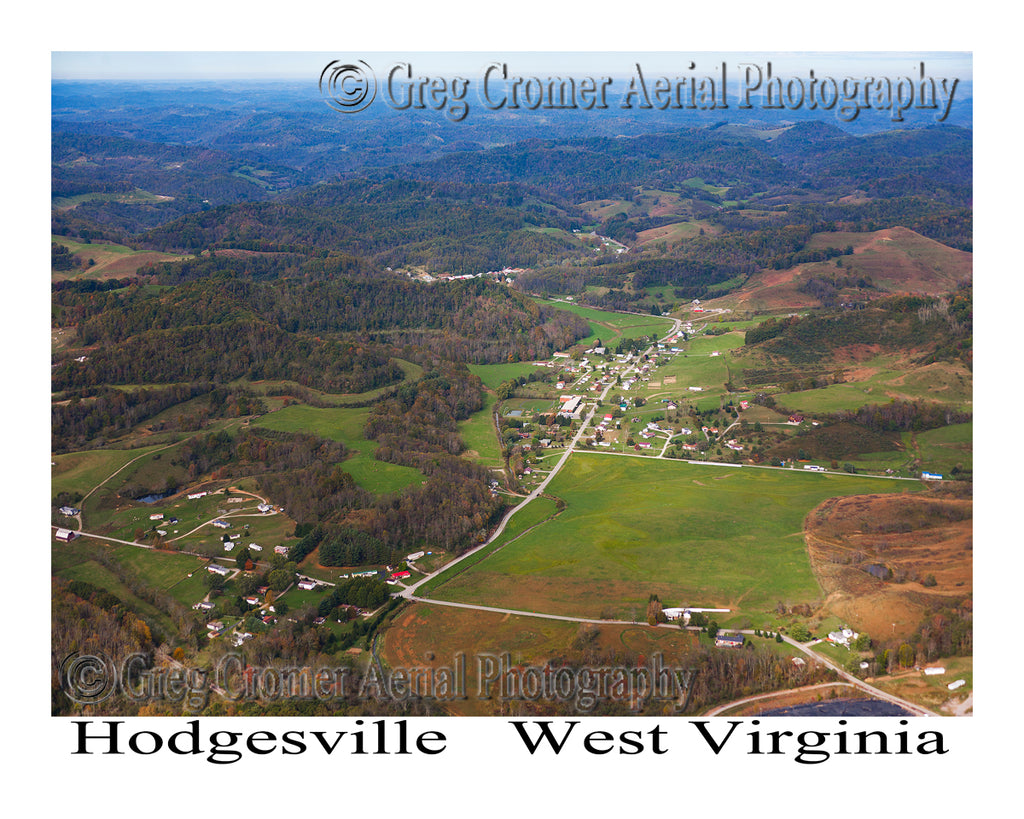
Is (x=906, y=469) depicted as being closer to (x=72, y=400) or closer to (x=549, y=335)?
(x=549, y=335)

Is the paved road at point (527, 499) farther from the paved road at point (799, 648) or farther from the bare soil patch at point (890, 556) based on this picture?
the bare soil patch at point (890, 556)

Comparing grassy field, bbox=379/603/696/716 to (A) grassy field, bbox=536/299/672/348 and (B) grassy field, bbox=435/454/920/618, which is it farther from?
(A) grassy field, bbox=536/299/672/348

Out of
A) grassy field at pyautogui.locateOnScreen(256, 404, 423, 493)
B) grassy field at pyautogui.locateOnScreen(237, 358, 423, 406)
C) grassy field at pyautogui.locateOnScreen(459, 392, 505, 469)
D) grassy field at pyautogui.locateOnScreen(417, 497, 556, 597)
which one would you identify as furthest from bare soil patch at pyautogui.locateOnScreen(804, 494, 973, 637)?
grassy field at pyautogui.locateOnScreen(237, 358, 423, 406)

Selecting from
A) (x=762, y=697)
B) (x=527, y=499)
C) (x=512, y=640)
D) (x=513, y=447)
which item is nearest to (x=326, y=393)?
(x=513, y=447)

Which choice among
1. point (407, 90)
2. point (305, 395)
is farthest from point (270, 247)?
point (407, 90)

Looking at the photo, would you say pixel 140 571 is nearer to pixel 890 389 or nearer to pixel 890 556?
pixel 890 556

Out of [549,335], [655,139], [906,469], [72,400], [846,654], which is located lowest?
[846,654]

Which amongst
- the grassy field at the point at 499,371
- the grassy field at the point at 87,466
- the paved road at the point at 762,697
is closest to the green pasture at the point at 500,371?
the grassy field at the point at 499,371
